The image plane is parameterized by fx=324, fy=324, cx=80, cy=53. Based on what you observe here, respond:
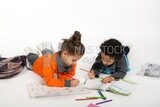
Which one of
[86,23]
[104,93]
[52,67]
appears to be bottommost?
[104,93]

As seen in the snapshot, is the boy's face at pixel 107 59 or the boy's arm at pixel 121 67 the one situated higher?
the boy's face at pixel 107 59

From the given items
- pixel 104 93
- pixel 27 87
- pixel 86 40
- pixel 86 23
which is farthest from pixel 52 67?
pixel 86 23

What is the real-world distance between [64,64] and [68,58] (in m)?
0.08

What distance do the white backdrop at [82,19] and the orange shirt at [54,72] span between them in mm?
871

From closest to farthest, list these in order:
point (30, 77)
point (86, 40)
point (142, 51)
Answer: point (30, 77) < point (142, 51) < point (86, 40)

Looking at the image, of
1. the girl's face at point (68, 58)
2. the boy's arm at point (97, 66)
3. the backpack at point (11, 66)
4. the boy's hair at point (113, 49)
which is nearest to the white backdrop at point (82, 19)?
the backpack at point (11, 66)

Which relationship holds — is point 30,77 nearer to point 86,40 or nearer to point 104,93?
point 104,93

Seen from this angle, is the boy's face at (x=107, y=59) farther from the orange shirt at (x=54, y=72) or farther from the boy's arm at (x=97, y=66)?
the orange shirt at (x=54, y=72)

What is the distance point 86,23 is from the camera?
3.25 metres

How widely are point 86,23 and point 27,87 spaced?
1.27 metres

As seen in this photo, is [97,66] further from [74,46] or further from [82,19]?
[82,19]

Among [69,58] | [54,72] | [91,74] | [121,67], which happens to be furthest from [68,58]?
[121,67]

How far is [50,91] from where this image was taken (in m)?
2.08

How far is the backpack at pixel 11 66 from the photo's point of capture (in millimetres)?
2312
